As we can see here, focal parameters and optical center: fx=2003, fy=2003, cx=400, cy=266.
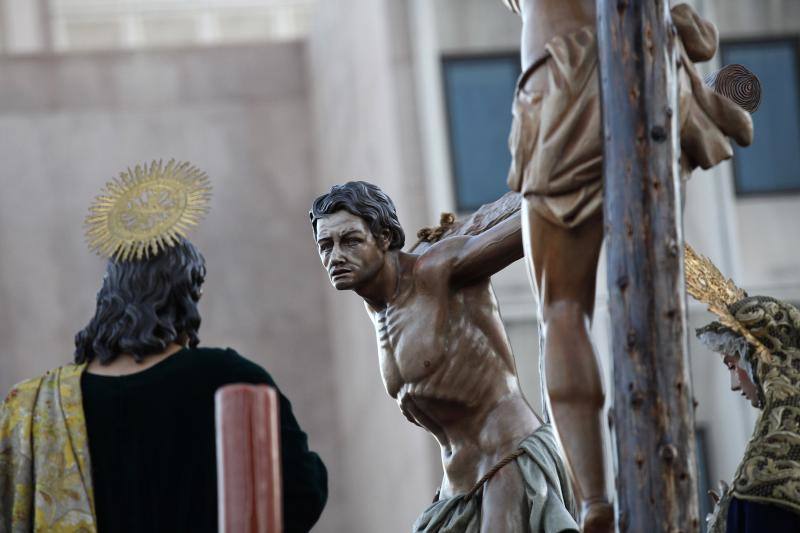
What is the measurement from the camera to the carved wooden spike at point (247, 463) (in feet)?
10.8

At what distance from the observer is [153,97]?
66.4 ft

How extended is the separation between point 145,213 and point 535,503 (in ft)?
4.95

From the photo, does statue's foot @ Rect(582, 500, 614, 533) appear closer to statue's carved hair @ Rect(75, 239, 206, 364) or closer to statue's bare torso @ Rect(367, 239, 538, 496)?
statue's bare torso @ Rect(367, 239, 538, 496)

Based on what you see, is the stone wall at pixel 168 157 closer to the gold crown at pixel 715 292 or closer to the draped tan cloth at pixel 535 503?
the gold crown at pixel 715 292

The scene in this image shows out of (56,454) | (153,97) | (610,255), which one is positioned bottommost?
(56,454)

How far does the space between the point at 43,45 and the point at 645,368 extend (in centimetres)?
1888

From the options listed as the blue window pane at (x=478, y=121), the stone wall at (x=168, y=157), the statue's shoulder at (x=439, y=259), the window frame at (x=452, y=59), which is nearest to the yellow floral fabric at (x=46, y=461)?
the statue's shoulder at (x=439, y=259)

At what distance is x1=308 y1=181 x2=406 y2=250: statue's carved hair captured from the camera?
19.8ft

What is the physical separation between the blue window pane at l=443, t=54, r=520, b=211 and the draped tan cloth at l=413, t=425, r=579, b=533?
11.4m

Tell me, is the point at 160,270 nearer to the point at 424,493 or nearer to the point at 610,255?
the point at 610,255

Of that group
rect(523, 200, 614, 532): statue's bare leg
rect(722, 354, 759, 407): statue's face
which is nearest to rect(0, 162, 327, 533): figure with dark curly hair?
rect(523, 200, 614, 532): statue's bare leg

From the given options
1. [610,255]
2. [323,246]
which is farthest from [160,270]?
[610,255]

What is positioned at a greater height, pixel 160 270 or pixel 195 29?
pixel 195 29

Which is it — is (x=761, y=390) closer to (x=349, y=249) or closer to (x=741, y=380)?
(x=741, y=380)
